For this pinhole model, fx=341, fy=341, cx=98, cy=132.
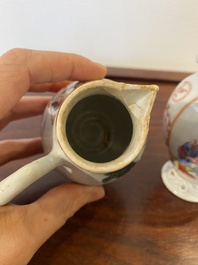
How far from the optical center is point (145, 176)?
1.61 ft

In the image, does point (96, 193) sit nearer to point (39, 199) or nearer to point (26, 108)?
point (39, 199)

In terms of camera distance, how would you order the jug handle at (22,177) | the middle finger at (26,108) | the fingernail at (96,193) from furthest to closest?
the middle finger at (26,108), the fingernail at (96,193), the jug handle at (22,177)

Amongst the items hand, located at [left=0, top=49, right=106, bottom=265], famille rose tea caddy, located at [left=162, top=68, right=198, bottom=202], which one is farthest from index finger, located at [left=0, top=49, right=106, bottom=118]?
famille rose tea caddy, located at [left=162, top=68, right=198, bottom=202]

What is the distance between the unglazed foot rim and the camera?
46cm

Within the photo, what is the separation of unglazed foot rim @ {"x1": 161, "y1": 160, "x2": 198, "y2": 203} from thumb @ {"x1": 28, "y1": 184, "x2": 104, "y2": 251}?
97 millimetres

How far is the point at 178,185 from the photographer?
1.54ft

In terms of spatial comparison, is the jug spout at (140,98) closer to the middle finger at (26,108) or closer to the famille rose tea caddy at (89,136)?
the famille rose tea caddy at (89,136)

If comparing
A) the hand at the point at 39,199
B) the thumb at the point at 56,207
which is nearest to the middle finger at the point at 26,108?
the hand at the point at 39,199

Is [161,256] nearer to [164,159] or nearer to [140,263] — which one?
[140,263]

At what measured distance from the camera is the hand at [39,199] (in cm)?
35

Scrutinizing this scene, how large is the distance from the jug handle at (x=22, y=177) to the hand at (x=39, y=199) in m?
0.03

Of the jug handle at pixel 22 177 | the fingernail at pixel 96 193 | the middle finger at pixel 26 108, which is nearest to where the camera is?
the jug handle at pixel 22 177

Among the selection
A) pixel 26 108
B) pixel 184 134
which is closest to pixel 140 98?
pixel 184 134

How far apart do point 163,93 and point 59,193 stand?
29 cm
